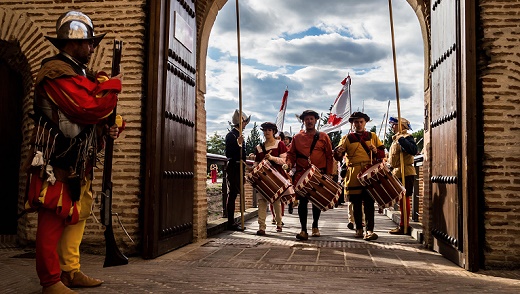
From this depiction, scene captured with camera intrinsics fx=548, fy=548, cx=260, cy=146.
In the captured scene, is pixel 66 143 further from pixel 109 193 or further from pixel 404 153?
pixel 404 153

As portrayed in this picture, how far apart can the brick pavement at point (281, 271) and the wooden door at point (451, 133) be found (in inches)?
11.6

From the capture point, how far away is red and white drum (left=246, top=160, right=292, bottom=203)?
7873 millimetres

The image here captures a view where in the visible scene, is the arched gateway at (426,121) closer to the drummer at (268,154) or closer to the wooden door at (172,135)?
the wooden door at (172,135)

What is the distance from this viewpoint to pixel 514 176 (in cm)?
528

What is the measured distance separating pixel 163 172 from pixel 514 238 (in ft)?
11.7

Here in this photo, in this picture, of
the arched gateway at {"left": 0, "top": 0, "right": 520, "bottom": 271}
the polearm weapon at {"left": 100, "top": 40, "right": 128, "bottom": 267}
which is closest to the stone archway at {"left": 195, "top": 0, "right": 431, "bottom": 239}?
the arched gateway at {"left": 0, "top": 0, "right": 520, "bottom": 271}

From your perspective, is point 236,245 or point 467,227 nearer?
point 467,227

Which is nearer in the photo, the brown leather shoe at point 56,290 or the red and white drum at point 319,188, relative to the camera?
the brown leather shoe at point 56,290

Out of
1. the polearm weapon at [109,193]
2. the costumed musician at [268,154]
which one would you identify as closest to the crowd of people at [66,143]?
the polearm weapon at [109,193]

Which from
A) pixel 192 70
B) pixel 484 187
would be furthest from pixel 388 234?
pixel 192 70

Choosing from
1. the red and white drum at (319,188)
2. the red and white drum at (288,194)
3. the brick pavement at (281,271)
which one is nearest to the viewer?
the brick pavement at (281,271)

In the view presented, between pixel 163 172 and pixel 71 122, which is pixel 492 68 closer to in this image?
pixel 163 172

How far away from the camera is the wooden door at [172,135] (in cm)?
560

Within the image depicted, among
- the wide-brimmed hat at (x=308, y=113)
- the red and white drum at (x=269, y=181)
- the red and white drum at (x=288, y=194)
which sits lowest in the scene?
the red and white drum at (x=288, y=194)
